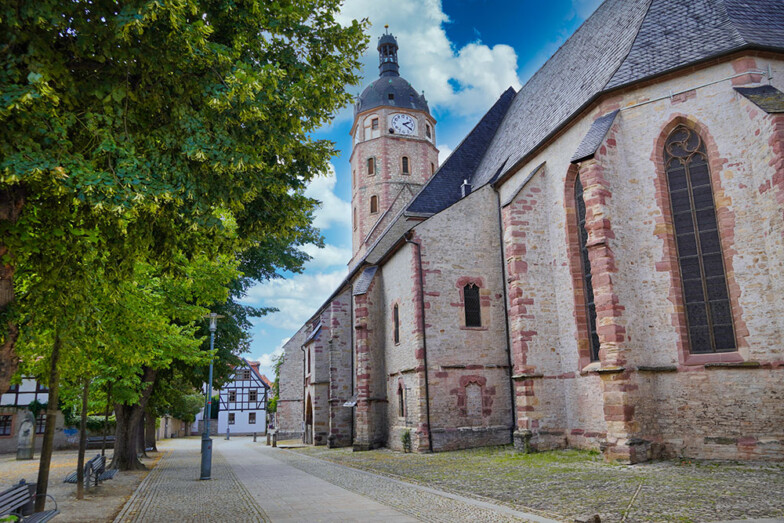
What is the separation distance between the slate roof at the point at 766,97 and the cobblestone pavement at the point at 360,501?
10.00 meters

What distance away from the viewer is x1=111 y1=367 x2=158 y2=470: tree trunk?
17.4 m

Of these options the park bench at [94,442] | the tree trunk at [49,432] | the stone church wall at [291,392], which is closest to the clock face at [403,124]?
the stone church wall at [291,392]

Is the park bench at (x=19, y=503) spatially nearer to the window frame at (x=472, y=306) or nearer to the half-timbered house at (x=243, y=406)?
the window frame at (x=472, y=306)

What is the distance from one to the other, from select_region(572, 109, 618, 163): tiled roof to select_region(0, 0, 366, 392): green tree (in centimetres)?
783

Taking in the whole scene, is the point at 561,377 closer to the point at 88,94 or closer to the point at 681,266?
the point at 681,266

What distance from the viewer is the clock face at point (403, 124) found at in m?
37.2

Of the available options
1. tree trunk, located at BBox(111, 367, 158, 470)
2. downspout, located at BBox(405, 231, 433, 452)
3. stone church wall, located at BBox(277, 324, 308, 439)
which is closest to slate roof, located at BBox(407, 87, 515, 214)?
downspout, located at BBox(405, 231, 433, 452)

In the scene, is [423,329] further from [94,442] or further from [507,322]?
[94,442]

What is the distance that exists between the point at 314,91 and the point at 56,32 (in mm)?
2968

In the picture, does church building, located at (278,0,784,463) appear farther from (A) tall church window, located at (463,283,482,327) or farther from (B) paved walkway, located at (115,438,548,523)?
(B) paved walkway, located at (115,438,548,523)

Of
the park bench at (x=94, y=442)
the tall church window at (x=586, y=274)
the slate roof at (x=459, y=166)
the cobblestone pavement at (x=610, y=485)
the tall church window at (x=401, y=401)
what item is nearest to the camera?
the cobblestone pavement at (x=610, y=485)

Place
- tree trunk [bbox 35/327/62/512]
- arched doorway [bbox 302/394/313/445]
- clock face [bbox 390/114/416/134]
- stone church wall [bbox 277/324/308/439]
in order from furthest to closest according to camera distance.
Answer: stone church wall [bbox 277/324/308/439]
clock face [bbox 390/114/416/134]
arched doorway [bbox 302/394/313/445]
tree trunk [bbox 35/327/62/512]


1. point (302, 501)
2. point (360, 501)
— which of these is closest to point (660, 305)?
point (360, 501)

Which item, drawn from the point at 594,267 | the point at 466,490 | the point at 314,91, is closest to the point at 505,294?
the point at 594,267
